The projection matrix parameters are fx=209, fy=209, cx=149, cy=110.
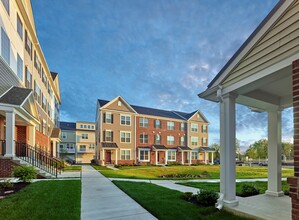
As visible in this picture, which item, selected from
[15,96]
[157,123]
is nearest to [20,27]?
[15,96]

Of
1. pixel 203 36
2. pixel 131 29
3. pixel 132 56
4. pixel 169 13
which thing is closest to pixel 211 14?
pixel 169 13

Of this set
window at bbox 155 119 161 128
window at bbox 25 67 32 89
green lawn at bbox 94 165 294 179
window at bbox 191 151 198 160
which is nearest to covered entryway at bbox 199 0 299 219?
green lawn at bbox 94 165 294 179

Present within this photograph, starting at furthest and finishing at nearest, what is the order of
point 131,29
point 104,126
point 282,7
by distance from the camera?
point 104,126 < point 131,29 < point 282,7

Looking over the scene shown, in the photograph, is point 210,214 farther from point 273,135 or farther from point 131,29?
point 131,29

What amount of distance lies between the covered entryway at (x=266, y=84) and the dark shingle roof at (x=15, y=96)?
917 centimetres

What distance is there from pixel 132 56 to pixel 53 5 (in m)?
16.9

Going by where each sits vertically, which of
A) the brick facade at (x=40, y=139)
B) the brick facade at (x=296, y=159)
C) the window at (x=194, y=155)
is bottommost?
the window at (x=194, y=155)

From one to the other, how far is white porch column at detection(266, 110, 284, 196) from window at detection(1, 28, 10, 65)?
1214 centimetres

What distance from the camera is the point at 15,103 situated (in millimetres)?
10305

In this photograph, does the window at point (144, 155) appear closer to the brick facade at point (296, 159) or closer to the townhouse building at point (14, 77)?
the townhouse building at point (14, 77)

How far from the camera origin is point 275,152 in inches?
279

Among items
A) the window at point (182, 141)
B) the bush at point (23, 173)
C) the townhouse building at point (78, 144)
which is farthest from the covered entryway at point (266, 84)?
the townhouse building at point (78, 144)

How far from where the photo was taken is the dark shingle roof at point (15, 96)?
1023cm

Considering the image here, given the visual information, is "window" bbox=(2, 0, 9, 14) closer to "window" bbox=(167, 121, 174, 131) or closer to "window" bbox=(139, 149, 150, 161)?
"window" bbox=(139, 149, 150, 161)
